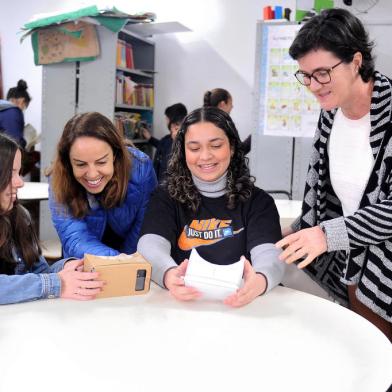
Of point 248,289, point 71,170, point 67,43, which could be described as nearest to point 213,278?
point 248,289

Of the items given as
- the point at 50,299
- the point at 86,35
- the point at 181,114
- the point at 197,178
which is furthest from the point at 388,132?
the point at 86,35

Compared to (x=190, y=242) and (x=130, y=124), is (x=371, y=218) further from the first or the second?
(x=130, y=124)

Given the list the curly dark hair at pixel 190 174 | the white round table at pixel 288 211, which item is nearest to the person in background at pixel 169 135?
the white round table at pixel 288 211

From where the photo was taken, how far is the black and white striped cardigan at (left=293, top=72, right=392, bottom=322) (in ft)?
3.98

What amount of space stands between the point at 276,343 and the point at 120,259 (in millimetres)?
447

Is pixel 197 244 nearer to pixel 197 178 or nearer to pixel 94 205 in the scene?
pixel 197 178

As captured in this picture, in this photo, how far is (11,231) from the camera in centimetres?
141

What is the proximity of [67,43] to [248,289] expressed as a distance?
12.4ft

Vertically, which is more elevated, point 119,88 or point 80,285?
point 119,88

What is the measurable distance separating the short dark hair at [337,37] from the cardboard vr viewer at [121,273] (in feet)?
2.27

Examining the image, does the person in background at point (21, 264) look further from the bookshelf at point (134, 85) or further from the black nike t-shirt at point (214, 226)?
the bookshelf at point (134, 85)

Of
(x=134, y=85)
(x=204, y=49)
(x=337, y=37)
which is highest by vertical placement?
(x=204, y=49)

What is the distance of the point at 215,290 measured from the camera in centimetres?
118

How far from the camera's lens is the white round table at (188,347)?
0.87 meters
